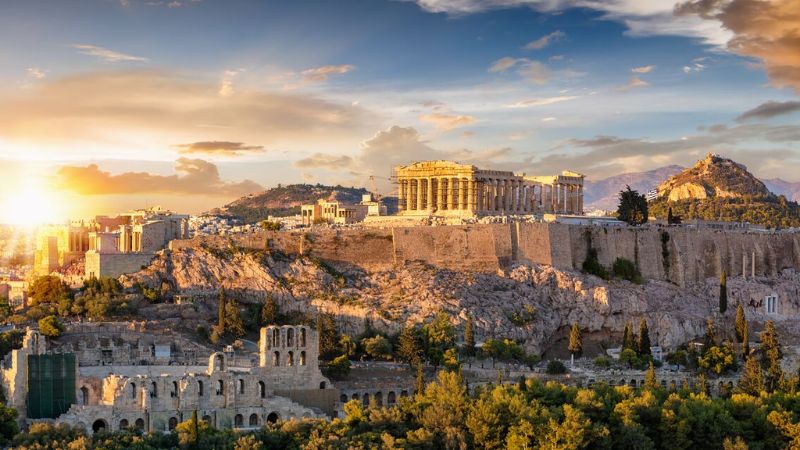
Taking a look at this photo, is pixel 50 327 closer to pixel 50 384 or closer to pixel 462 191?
pixel 50 384

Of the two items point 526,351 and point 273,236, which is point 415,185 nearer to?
point 273,236

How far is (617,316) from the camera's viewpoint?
66.0 m

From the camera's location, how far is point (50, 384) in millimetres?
43250

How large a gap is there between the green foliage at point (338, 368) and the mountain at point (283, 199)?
64.5 metres

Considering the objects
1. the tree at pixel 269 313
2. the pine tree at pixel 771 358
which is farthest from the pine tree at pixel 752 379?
the tree at pixel 269 313

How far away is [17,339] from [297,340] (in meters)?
11.9

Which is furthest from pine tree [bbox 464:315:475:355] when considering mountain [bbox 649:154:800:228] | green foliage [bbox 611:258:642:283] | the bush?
mountain [bbox 649:154:800:228]

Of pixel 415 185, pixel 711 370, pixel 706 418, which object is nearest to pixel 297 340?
pixel 706 418

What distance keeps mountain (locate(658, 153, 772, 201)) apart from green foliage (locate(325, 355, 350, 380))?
80013 millimetres

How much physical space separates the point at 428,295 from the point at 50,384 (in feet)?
74.7

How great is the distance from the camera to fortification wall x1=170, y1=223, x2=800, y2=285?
65.3 metres

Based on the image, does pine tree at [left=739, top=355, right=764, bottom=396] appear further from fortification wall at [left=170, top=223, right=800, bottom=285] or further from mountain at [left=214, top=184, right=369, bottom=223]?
mountain at [left=214, top=184, right=369, bottom=223]

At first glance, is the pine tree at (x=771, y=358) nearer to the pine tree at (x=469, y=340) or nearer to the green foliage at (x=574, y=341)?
the green foliage at (x=574, y=341)

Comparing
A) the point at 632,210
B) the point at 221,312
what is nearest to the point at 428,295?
the point at 221,312
